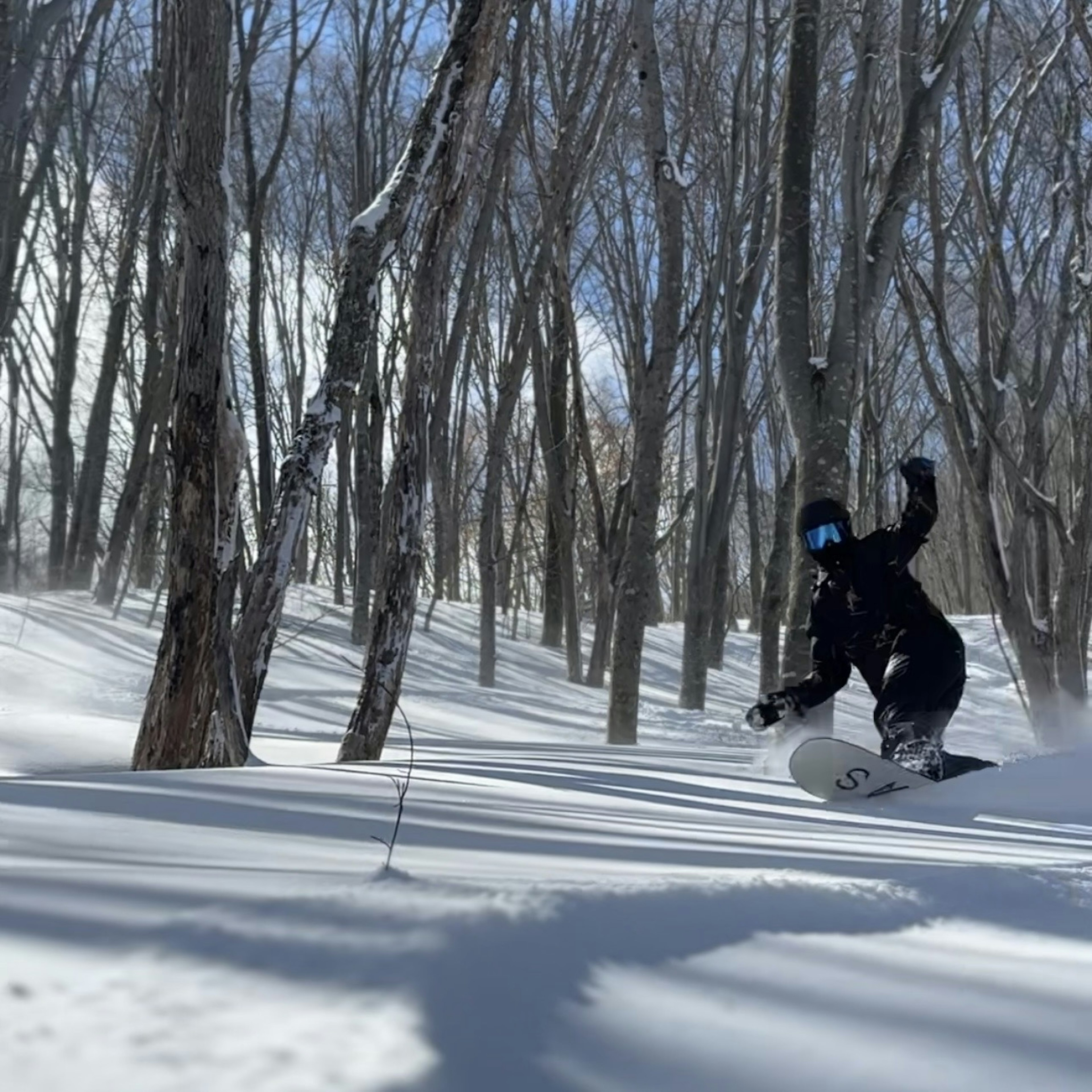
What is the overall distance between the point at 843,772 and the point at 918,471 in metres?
1.76

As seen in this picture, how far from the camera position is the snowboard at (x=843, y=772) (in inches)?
153

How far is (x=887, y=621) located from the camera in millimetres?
4973

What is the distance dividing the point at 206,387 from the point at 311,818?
307 cm

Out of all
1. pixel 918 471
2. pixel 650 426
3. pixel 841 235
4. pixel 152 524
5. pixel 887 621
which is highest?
pixel 841 235

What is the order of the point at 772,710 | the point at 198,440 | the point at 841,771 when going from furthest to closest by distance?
the point at 198,440 → the point at 772,710 → the point at 841,771

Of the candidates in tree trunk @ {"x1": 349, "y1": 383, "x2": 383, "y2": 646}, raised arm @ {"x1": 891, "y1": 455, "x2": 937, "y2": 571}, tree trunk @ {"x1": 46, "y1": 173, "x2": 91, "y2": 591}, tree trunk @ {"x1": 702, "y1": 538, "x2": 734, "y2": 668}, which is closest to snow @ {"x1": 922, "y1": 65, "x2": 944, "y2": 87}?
raised arm @ {"x1": 891, "y1": 455, "x2": 937, "y2": 571}

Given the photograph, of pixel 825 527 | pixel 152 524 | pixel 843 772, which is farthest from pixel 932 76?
pixel 152 524

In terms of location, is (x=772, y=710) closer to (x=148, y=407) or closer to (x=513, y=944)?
(x=513, y=944)

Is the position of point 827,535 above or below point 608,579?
above

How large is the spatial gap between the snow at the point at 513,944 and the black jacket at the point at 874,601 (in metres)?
1.94

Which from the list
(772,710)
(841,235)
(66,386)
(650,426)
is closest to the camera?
(772,710)

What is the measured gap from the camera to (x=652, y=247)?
16641 mm

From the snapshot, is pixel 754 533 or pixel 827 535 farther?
pixel 754 533

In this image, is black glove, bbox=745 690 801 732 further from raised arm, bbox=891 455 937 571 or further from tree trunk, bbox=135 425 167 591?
tree trunk, bbox=135 425 167 591
